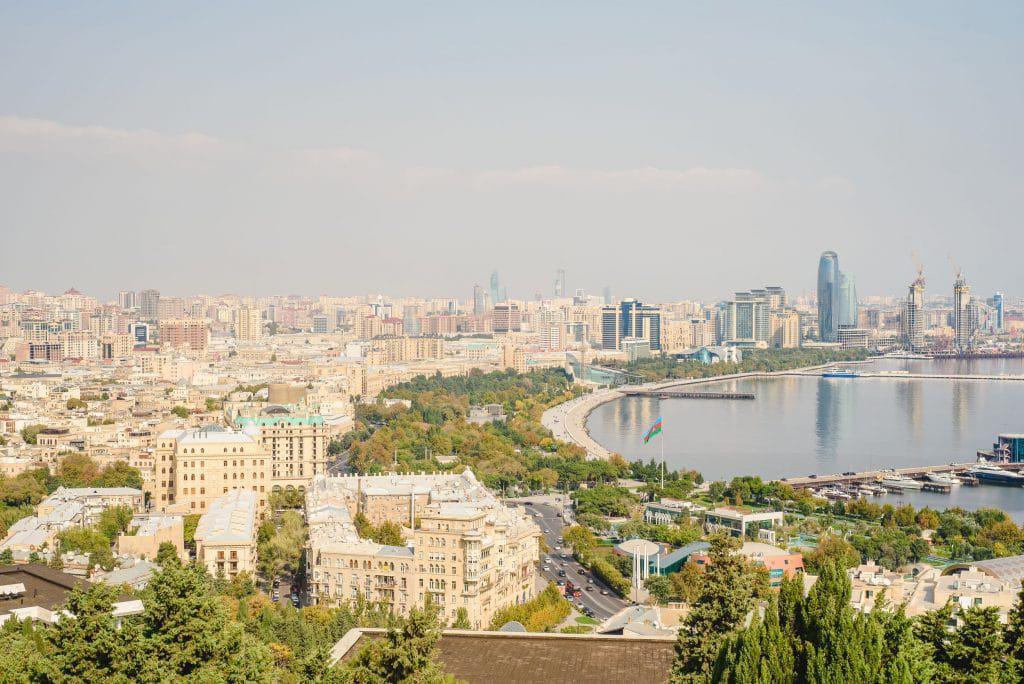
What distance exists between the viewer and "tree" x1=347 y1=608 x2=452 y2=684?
10.0 ft

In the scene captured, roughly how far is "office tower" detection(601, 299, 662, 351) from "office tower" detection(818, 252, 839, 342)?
9.92 metres

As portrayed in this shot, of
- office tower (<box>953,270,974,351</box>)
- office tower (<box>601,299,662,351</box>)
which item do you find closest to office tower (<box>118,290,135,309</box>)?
office tower (<box>601,299,662,351</box>)

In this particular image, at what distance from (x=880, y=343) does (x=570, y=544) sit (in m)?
38.7

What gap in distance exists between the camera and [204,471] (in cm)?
1034

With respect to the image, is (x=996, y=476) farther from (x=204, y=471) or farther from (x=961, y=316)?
(x=961, y=316)

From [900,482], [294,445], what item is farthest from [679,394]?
[294,445]

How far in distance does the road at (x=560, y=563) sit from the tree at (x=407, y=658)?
163 inches

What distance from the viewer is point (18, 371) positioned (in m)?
23.2

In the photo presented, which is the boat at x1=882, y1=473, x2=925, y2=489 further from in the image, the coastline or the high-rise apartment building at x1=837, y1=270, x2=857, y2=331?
the high-rise apartment building at x1=837, y1=270, x2=857, y2=331

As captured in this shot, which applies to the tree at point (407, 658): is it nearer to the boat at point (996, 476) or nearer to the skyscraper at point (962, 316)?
the boat at point (996, 476)

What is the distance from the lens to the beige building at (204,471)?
404 inches

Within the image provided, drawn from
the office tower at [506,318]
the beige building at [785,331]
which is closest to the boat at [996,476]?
the office tower at [506,318]

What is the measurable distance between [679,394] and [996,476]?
506 inches

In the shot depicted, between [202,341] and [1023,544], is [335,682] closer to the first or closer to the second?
[1023,544]
